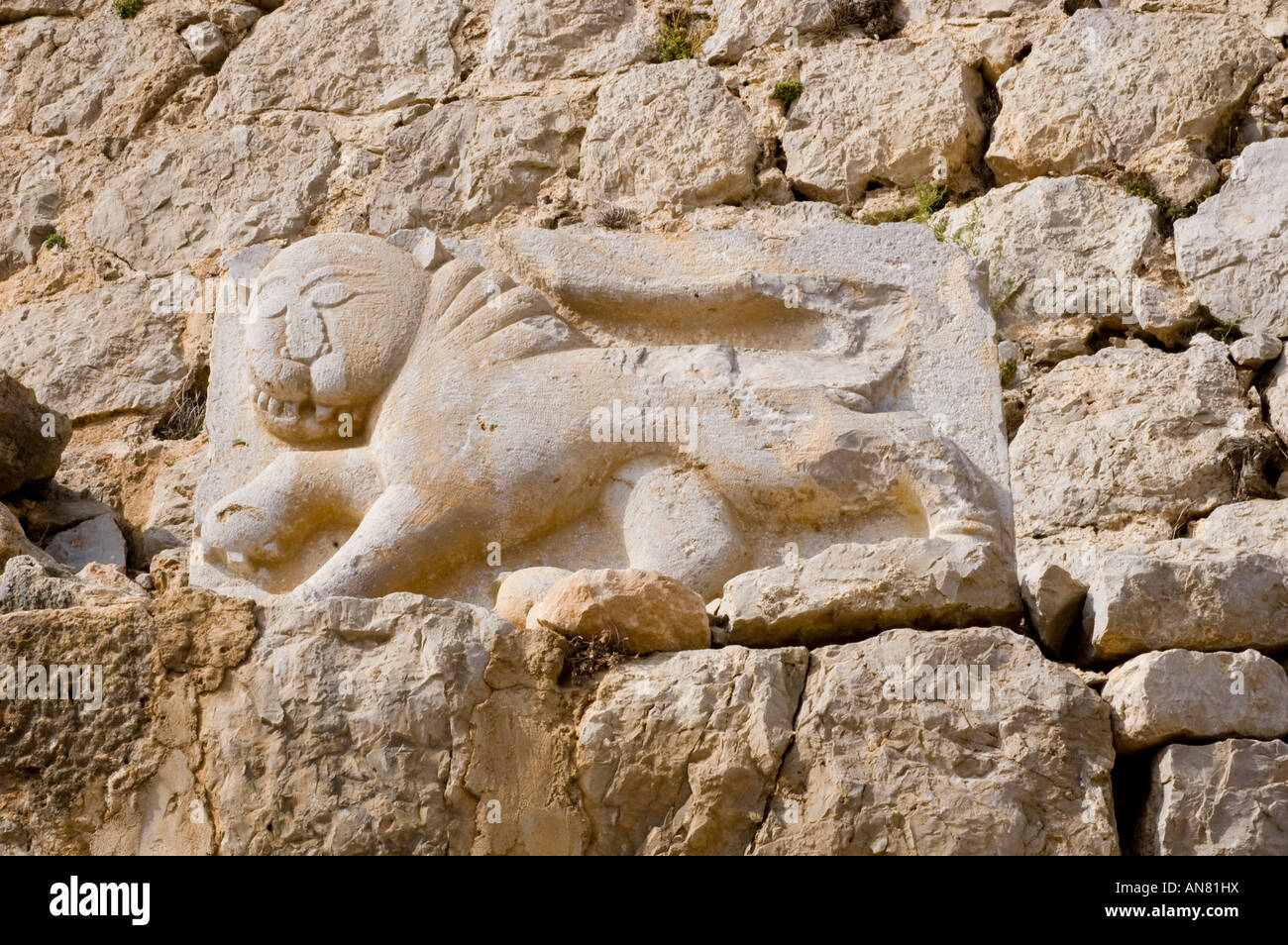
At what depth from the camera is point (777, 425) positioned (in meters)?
4.29

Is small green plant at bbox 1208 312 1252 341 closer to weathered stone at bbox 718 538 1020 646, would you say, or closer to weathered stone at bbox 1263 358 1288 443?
weathered stone at bbox 1263 358 1288 443

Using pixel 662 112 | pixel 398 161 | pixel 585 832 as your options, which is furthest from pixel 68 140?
pixel 585 832

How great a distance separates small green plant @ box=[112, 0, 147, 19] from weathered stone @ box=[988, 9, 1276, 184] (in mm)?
3318

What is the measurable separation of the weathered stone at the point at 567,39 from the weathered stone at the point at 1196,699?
3107 mm

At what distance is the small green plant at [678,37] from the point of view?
19.3 ft

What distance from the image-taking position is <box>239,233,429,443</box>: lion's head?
4492mm

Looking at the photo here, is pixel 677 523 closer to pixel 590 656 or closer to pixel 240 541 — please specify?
pixel 590 656

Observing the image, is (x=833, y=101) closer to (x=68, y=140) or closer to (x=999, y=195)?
(x=999, y=195)

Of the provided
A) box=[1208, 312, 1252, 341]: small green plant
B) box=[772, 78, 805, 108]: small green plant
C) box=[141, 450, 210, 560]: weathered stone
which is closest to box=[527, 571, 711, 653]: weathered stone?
box=[141, 450, 210, 560]: weathered stone

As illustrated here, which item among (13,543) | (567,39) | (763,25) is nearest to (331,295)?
(13,543)

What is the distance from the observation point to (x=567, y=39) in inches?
237

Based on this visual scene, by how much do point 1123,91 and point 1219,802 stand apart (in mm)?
2660

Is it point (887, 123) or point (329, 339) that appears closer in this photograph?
point (329, 339)

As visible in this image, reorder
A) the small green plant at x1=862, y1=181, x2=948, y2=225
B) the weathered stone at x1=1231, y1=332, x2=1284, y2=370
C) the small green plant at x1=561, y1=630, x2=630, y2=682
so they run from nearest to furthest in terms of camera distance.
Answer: the small green plant at x1=561, y1=630, x2=630, y2=682
the weathered stone at x1=1231, y1=332, x2=1284, y2=370
the small green plant at x1=862, y1=181, x2=948, y2=225
